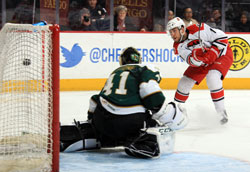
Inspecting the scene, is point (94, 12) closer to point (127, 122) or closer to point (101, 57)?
point (101, 57)

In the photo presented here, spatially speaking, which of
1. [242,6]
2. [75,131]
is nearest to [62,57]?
[242,6]

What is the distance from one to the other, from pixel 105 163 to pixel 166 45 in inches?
163

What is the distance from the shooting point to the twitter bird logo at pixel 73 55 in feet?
20.9

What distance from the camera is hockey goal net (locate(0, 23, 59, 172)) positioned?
7.86ft

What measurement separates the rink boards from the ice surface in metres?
1.38

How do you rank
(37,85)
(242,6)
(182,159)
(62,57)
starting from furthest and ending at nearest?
(242,6)
(62,57)
(182,159)
(37,85)

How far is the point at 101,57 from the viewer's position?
6.51 m

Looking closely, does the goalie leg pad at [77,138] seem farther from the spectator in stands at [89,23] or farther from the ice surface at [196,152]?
the spectator in stands at [89,23]

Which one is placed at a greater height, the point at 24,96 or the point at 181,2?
the point at 181,2

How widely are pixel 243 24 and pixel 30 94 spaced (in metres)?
5.08

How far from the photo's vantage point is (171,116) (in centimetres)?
285

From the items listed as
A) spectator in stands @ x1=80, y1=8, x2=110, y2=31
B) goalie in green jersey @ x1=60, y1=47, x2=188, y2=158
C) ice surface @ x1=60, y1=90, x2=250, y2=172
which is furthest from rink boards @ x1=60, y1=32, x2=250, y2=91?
goalie in green jersey @ x1=60, y1=47, x2=188, y2=158

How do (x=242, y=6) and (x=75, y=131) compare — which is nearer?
(x=75, y=131)

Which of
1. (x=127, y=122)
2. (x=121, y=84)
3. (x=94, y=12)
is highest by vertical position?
(x=94, y=12)
